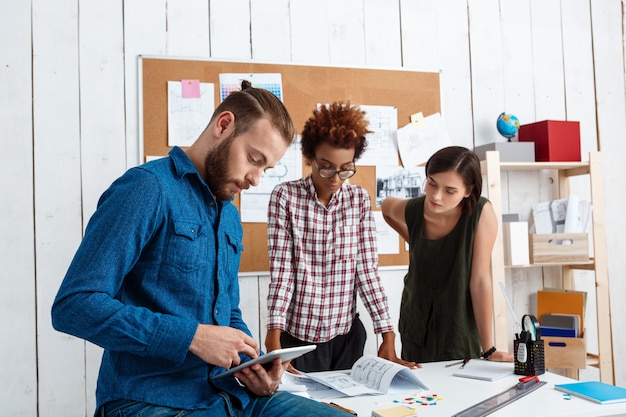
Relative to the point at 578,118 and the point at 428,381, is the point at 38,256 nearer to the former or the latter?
the point at 428,381

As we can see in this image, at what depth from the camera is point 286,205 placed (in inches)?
87.8

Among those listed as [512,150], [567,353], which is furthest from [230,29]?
[567,353]

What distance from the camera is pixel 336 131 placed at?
7.03 feet

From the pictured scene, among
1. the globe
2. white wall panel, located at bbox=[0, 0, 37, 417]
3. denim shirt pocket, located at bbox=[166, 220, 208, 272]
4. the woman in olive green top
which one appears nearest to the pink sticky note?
white wall panel, located at bbox=[0, 0, 37, 417]

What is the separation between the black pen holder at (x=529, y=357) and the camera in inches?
68.9

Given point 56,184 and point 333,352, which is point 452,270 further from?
point 56,184

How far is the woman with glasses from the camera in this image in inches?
84.8

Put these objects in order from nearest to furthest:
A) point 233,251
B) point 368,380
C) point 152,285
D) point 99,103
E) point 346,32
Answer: point 152,285 → point 233,251 → point 368,380 → point 99,103 → point 346,32

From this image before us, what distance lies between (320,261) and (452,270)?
0.48m

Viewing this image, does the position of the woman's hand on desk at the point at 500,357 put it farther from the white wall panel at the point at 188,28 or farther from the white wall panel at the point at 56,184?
the white wall panel at the point at 188,28

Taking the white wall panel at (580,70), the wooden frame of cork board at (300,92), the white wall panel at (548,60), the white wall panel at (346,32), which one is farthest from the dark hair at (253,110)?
the white wall panel at (580,70)

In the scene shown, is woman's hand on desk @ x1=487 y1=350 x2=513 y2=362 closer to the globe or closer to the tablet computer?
the tablet computer

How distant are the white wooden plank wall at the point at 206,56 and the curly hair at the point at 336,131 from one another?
0.86 metres

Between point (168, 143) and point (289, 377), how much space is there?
146cm
